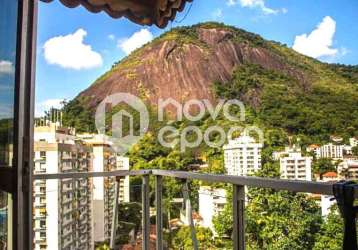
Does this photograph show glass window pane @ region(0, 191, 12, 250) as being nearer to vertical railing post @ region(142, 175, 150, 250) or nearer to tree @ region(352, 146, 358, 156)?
vertical railing post @ region(142, 175, 150, 250)

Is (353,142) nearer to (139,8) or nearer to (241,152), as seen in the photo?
(241,152)

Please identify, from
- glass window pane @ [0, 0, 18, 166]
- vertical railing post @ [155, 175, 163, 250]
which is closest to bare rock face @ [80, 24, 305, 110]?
vertical railing post @ [155, 175, 163, 250]

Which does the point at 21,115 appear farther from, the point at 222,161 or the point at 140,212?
the point at 222,161

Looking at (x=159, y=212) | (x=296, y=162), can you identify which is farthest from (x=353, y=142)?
(x=159, y=212)

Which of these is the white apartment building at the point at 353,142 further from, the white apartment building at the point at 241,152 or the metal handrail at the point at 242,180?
the metal handrail at the point at 242,180

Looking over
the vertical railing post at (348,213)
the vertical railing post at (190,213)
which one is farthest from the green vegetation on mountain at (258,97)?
the vertical railing post at (348,213)

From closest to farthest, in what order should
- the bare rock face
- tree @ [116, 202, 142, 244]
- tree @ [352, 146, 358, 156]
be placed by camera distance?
tree @ [116, 202, 142, 244]
tree @ [352, 146, 358, 156]
the bare rock face
